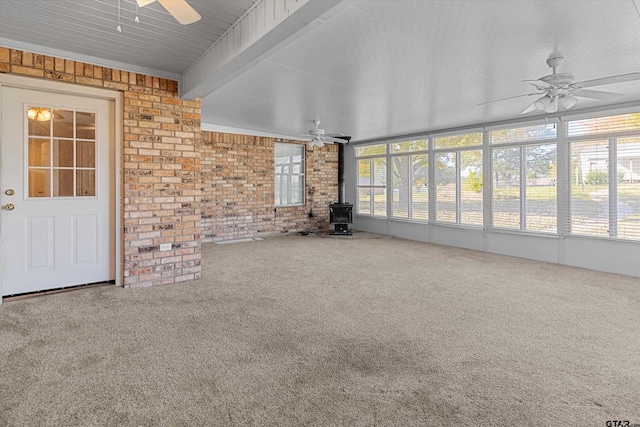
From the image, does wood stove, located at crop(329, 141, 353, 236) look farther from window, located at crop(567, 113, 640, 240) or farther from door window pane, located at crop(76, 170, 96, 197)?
door window pane, located at crop(76, 170, 96, 197)

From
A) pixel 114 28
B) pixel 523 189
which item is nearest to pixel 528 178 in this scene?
pixel 523 189

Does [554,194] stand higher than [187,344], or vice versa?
[554,194]

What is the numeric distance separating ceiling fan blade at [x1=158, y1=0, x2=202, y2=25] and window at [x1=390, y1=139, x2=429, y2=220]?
252 inches

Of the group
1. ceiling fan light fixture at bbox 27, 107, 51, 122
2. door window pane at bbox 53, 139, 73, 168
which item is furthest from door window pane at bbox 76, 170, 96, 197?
ceiling fan light fixture at bbox 27, 107, 51, 122

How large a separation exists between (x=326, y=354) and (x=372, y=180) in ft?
23.4

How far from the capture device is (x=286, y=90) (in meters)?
4.77

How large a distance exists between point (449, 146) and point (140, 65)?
5.76m

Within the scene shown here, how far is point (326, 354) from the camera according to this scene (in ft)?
8.02

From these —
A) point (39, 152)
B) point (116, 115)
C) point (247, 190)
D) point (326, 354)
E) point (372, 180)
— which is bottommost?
point (326, 354)

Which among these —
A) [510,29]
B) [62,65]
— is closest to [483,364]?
[510,29]

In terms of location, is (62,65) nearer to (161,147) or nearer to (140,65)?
Result: (140,65)

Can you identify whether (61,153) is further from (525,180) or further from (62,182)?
(525,180)

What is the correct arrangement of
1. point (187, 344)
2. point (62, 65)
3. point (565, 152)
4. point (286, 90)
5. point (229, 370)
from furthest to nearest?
1. point (565, 152)
2. point (286, 90)
3. point (62, 65)
4. point (187, 344)
5. point (229, 370)

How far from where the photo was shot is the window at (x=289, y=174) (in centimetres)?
880
